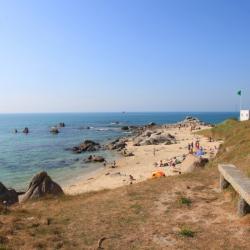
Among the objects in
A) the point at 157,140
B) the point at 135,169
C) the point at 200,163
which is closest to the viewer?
the point at 200,163

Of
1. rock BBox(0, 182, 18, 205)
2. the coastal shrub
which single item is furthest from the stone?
rock BBox(0, 182, 18, 205)

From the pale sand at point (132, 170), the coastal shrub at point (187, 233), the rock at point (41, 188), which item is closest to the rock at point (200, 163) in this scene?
the pale sand at point (132, 170)

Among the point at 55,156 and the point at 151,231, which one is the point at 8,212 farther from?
the point at 55,156

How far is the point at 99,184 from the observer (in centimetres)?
3303

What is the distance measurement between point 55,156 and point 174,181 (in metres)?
45.5

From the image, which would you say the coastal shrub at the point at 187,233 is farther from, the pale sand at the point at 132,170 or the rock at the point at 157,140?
the rock at the point at 157,140

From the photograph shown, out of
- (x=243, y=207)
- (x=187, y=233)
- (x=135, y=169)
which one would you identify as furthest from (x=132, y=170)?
(x=187, y=233)

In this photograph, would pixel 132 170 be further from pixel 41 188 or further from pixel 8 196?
pixel 41 188

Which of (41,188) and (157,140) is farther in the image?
(157,140)

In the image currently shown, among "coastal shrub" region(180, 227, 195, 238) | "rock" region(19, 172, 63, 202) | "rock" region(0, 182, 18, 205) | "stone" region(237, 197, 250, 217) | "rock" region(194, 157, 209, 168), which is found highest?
"stone" region(237, 197, 250, 217)

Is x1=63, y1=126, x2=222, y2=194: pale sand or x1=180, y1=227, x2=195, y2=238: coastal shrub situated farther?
x1=63, y1=126, x2=222, y2=194: pale sand

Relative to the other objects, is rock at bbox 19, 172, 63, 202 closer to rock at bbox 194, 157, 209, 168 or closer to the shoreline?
the shoreline

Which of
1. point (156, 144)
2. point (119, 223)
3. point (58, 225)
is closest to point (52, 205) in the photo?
point (58, 225)

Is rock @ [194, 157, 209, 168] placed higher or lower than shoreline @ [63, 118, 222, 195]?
higher
